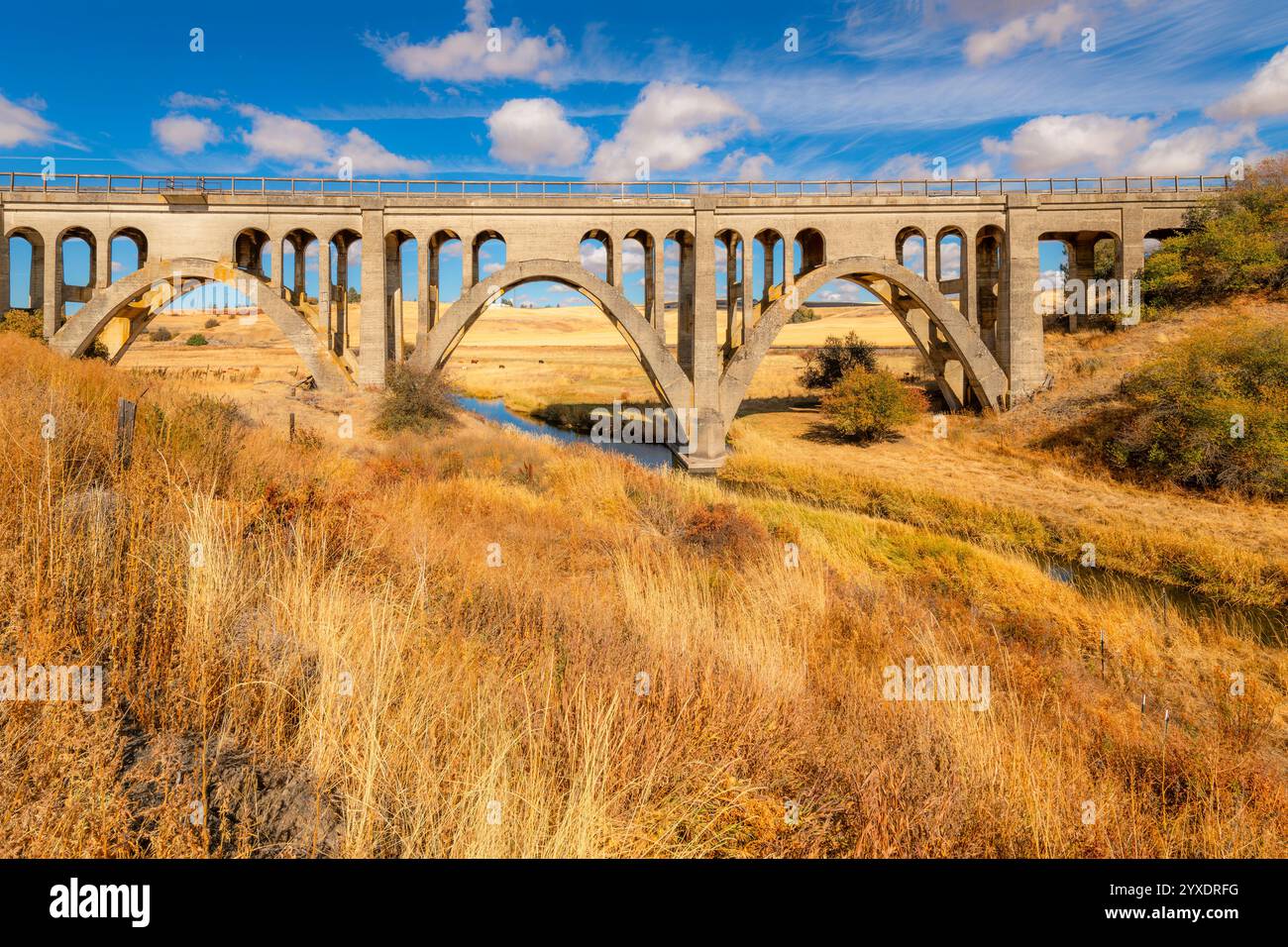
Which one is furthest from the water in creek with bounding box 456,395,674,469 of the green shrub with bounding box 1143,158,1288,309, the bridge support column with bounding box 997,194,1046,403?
the green shrub with bounding box 1143,158,1288,309

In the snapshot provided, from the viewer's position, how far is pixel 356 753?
3412 mm

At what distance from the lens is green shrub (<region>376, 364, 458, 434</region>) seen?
984 inches

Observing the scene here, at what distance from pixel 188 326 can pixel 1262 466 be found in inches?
4072

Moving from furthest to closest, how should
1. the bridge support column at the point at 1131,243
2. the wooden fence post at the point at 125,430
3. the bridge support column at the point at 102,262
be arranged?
the bridge support column at the point at 1131,243 → the bridge support column at the point at 102,262 → the wooden fence post at the point at 125,430

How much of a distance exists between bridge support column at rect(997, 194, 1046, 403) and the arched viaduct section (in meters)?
0.07

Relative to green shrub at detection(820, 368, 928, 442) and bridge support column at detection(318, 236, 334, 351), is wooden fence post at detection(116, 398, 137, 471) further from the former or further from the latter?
green shrub at detection(820, 368, 928, 442)

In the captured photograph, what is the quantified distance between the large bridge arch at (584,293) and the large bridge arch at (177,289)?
4285 millimetres

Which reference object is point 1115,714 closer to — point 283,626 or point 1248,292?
point 283,626

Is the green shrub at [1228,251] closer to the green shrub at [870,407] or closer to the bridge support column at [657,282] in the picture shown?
the green shrub at [870,407]

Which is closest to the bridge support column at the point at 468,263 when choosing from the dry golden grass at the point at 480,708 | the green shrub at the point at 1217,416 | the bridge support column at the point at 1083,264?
the dry golden grass at the point at 480,708

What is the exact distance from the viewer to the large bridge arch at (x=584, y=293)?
2745 centimetres

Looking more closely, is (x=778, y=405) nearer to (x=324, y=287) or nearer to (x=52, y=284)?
(x=324, y=287)

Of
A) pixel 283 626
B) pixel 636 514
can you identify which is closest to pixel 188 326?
pixel 636 514

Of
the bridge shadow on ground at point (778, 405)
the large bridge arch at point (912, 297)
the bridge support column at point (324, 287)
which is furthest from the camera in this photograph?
the bridge shadow on ground at point (778, 405)
